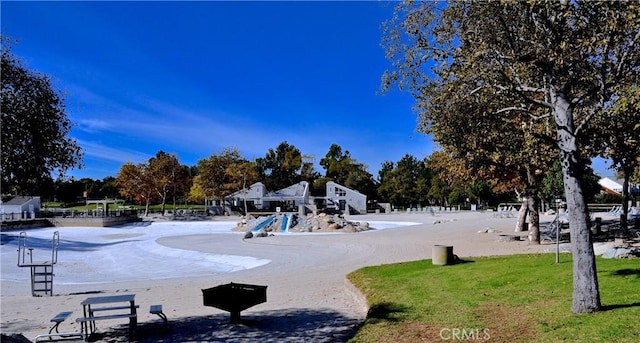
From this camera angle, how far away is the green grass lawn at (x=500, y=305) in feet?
20.8

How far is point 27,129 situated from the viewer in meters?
7.44

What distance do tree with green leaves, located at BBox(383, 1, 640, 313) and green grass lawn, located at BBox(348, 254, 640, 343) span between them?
24.6 inches

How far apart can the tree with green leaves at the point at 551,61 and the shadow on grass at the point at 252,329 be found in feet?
13.8

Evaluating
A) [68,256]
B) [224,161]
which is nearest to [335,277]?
[68,256]

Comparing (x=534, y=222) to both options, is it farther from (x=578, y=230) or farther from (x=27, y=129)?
(x=27, y=129)

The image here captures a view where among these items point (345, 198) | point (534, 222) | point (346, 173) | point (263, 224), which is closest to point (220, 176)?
point (345, 198)

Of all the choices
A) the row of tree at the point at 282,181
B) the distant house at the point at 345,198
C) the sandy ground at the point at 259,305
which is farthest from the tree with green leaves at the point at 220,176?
the sandy ground at the point at 259,305

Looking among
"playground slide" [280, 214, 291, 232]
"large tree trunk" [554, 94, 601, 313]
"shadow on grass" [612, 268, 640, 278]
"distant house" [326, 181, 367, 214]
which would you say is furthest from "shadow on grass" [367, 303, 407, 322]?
"distant house" [326, 181, 367, 214]

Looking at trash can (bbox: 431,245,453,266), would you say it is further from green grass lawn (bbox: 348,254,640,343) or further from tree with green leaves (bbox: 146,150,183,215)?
tree with green leaves (bbox: 146,150,183,215)

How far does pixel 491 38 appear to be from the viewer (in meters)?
8.52

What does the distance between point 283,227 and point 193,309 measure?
89.9ft

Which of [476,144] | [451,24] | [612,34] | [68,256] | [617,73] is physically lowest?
[68,256]

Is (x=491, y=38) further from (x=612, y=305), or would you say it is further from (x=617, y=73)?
(x=612, y=305)

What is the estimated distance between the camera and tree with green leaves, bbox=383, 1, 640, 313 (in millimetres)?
7055
